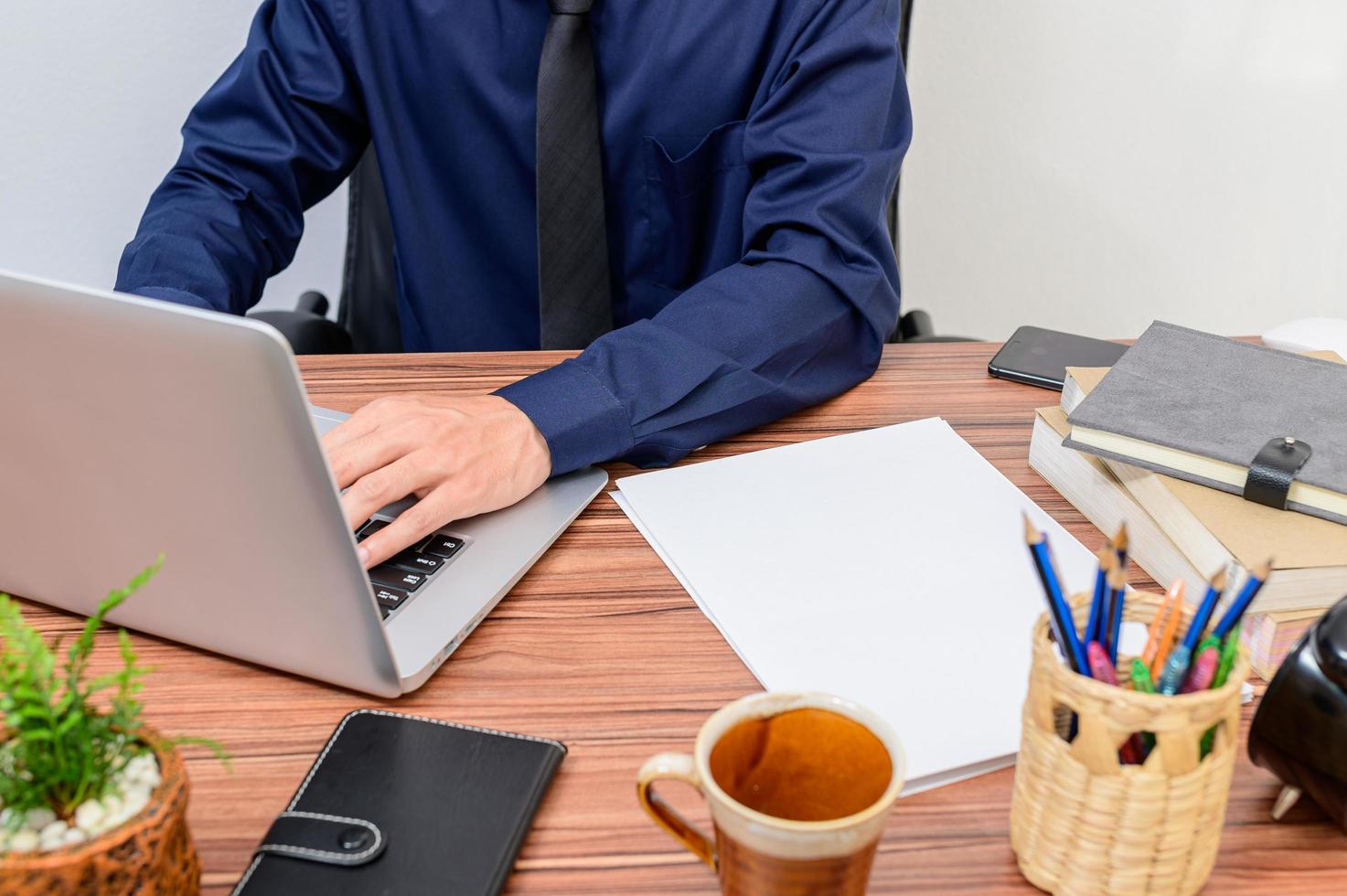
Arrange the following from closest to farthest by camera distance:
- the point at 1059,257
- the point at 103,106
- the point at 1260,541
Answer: the point at 1260,541 < the point at 103,106 < the point at 1059,257

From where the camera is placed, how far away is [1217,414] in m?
0.77

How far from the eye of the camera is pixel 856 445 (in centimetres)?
91

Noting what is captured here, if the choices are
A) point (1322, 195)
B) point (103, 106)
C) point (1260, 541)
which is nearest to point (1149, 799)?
point (1260, 541)

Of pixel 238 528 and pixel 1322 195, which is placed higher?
pixel 238 528

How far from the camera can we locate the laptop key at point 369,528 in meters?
0.75

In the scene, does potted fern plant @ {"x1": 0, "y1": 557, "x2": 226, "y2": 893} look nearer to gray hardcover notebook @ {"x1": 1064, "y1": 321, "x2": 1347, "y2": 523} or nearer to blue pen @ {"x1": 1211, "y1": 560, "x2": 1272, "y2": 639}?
blue pen @ {"x1": 1211, "y1": 560, "x2": 1272, "y2": 639}

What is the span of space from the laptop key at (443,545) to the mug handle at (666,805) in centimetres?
31

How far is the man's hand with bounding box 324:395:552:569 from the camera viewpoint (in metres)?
0.74

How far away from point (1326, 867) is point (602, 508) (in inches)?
19.6

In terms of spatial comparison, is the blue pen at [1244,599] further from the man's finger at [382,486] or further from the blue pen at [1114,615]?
the man's finger at [382,486]

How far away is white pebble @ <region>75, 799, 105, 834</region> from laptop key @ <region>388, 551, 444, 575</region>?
307 millimetres

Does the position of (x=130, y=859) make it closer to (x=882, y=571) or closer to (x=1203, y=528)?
(x=882, y=571)

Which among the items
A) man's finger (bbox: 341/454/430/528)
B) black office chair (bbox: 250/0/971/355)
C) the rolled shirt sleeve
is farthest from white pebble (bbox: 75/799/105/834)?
black office chair (bbox: 250/0/971/355)

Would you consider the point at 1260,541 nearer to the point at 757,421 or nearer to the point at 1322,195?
the point at 757,421
